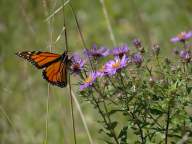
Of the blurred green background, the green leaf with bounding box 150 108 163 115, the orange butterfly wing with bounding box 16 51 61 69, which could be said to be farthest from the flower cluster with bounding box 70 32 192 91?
the blurred green background

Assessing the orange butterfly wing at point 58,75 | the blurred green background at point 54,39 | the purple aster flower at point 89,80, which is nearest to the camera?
the purple aster flower at point 89,80

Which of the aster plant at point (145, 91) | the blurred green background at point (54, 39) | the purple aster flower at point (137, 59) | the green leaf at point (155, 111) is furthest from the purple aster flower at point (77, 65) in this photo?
the blurred green background at point (54, 39)

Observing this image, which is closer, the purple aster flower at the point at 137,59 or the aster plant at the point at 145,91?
the aster plant at the point at 145,91

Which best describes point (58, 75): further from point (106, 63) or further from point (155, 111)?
point (155, 111)

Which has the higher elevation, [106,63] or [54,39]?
[54,39]

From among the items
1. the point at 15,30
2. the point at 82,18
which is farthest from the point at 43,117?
the point at 82,18

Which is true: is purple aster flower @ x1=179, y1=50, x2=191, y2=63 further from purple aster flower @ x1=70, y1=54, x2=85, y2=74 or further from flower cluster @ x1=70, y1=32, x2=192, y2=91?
purple aster flower @ x1=70, y1=54, x2=85, y2=74

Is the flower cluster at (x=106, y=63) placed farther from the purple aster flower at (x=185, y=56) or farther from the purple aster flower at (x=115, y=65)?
the purple aster flower at (x=185, y=56)

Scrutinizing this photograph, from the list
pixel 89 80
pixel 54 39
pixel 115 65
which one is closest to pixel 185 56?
pixel 115 65
